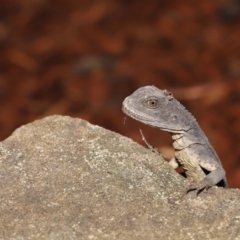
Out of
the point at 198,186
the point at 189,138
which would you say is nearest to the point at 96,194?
the point at 198,186

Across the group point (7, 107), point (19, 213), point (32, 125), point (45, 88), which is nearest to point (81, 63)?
point (45, 88)

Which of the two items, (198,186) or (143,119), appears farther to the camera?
(143,119)

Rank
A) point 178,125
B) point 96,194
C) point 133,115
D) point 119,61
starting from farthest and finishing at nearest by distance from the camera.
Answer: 1. point 119,61
2. point 178,125
3. point 133,115
4. point 96,194

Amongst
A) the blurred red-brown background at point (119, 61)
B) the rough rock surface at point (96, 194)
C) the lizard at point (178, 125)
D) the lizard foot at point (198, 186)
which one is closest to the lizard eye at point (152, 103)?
the lizard at point (178, 125)

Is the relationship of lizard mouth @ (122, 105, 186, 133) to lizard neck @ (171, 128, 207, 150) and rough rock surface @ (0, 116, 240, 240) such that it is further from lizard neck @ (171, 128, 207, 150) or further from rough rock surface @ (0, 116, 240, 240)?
rough rock surface @ (0, 116, 240, 240)

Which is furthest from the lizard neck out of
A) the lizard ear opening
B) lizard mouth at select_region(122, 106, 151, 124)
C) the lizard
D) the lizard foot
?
the lizard foot

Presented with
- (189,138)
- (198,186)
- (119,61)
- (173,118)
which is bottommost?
(198,186)

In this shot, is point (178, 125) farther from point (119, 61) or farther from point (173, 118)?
point (119, 61)

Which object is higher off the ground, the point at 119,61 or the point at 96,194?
the point at 119,61
